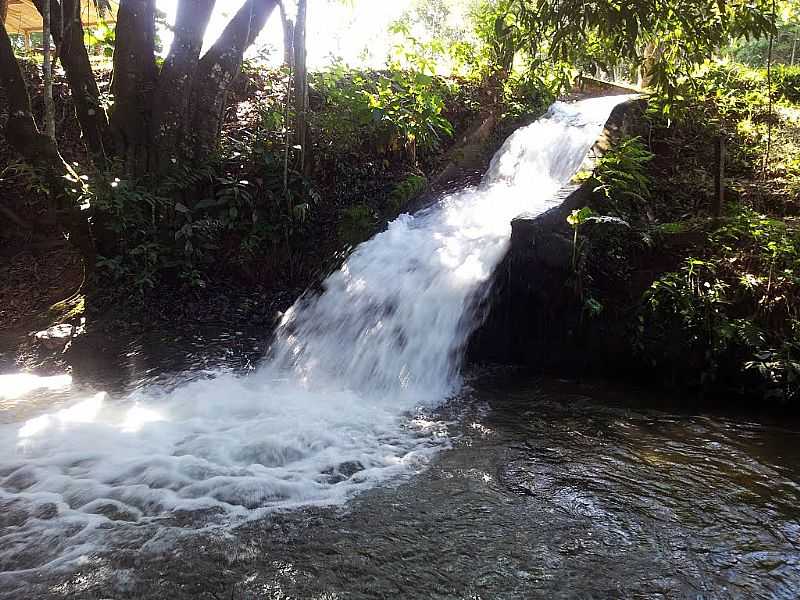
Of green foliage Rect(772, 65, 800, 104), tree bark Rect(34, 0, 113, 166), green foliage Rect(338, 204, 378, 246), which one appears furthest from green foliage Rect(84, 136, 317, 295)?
green foliage Rect(772, 65, 800, 104)

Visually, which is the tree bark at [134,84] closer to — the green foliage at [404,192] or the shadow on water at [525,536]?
the green foliage at [404,192]

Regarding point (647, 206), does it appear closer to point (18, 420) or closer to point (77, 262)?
point (18, 420)

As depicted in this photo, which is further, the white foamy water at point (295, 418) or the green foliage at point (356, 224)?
the green foliage at point (356, 224)

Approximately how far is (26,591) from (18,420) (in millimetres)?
2623

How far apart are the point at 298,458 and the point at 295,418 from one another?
31.8 inches

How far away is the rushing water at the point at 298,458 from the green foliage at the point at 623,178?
864 millimetres

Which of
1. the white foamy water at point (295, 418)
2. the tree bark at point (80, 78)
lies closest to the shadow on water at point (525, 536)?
the white foamy water at point (295, 418)

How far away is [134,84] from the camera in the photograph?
7.82m

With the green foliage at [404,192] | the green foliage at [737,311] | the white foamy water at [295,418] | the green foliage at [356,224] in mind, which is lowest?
the white foamy water at [295,418]

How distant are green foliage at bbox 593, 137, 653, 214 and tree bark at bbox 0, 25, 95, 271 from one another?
257 inches

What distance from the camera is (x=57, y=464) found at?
3854 millimetres

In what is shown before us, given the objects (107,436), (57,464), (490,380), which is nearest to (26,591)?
(57,464)

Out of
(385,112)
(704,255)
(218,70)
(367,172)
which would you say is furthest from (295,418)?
(385,112)

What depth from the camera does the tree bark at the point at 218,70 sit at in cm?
810
